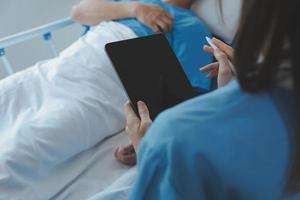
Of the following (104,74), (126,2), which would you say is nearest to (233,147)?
(104,74)

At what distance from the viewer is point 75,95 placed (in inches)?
41.3

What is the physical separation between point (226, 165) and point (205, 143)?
4 cm

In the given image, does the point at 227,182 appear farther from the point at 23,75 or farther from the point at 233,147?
the point at 23,75

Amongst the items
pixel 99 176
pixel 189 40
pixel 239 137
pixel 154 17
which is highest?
pixel 239 137

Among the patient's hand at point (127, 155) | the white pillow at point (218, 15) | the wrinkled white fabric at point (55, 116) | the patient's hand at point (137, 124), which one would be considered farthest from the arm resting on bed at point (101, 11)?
the patient's hand at point (137, 124)

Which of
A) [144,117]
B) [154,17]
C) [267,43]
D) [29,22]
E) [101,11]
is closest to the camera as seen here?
[267,43]

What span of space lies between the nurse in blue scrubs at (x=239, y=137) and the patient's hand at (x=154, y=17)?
92 centimetres

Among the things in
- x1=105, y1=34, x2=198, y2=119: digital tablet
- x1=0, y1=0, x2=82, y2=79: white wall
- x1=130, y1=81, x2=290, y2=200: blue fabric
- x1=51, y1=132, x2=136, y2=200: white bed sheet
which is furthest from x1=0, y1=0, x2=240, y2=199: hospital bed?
x1=0, y1=0, x2=82, y2=79: white wall

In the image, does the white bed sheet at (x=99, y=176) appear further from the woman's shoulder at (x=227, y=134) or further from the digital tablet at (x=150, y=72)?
the woman's shoulder at (x=227, y=134)

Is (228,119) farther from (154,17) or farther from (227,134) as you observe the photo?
(154,17)

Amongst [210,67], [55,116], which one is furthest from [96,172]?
[210,67]

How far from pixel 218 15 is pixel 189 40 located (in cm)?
16

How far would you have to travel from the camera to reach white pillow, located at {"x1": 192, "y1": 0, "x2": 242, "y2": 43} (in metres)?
1.32

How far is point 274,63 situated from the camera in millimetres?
351
